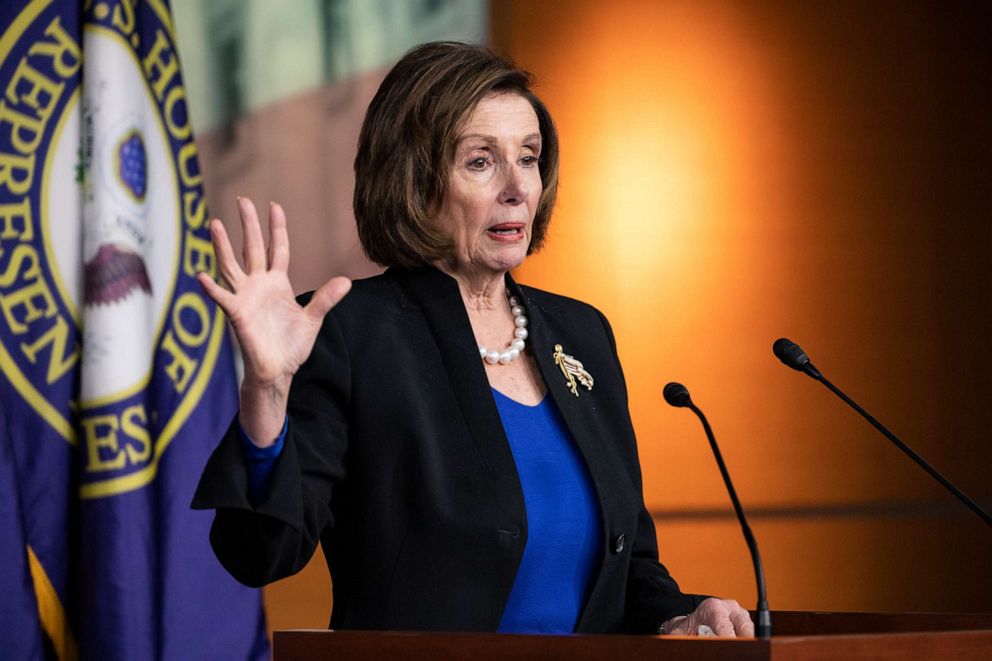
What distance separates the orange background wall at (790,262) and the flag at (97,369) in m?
0.73

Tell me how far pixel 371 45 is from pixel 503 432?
228 cm

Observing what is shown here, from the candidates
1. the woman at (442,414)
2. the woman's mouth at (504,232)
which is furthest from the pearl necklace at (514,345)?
the woman's mouth at (504,232)

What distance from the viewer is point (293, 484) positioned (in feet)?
5.11

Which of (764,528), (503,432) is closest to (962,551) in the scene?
(764,528)

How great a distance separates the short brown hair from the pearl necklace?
17cm

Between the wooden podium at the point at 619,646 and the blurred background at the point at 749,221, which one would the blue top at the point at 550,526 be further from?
the blurred background at the point at 749,221

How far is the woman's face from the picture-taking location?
208cm

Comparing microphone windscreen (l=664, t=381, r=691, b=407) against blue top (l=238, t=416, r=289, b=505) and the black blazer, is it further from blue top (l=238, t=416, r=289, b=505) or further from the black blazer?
blue top (l=238, t=416, r=289, b=505)

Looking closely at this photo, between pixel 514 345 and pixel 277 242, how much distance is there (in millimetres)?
617

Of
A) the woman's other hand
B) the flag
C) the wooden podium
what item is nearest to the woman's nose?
the woman's other hand

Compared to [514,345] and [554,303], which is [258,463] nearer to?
[514,345]

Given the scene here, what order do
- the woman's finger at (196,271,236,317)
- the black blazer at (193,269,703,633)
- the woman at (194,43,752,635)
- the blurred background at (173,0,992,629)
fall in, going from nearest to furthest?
1. the woman's finger at (196,271,236,317)
2. the woman at (194,43,752,635)
3. the black blazer at (193,269,703,633)
4. the blurred background at (173,0,992,629)

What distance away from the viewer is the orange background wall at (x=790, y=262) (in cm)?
380

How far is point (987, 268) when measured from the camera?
3801 mm
